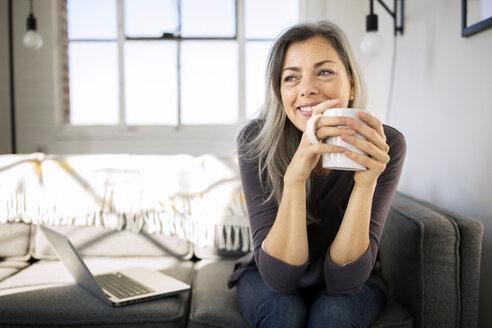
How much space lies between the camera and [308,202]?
119cm

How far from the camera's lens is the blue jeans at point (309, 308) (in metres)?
0.99

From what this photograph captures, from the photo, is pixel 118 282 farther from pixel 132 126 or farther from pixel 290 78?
pixel 132 126

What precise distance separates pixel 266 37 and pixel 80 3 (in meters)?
1.50

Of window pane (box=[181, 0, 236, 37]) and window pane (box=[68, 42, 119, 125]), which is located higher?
window pane (box=[181, 0, 236, 37])

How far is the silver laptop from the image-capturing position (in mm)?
1229

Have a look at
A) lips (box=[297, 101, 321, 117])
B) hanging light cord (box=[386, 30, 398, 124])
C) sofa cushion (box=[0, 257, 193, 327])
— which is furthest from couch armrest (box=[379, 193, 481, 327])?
hanging light cord (box=[386, 30, 398, 124])

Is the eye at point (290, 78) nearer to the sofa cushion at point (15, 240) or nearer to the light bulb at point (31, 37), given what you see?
the sofa cushion at point (15, 240)

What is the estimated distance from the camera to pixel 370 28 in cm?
212

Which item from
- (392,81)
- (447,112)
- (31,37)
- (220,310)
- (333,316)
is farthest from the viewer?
(31,37)

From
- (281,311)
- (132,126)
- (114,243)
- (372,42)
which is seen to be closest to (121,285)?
(114,243)

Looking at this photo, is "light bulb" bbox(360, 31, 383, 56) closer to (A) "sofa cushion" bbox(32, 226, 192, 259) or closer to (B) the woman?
(B) the woman

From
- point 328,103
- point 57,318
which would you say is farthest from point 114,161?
point 328,103

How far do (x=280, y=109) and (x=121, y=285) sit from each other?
761 mm

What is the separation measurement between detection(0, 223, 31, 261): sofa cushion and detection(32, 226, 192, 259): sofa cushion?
1.6 inches
